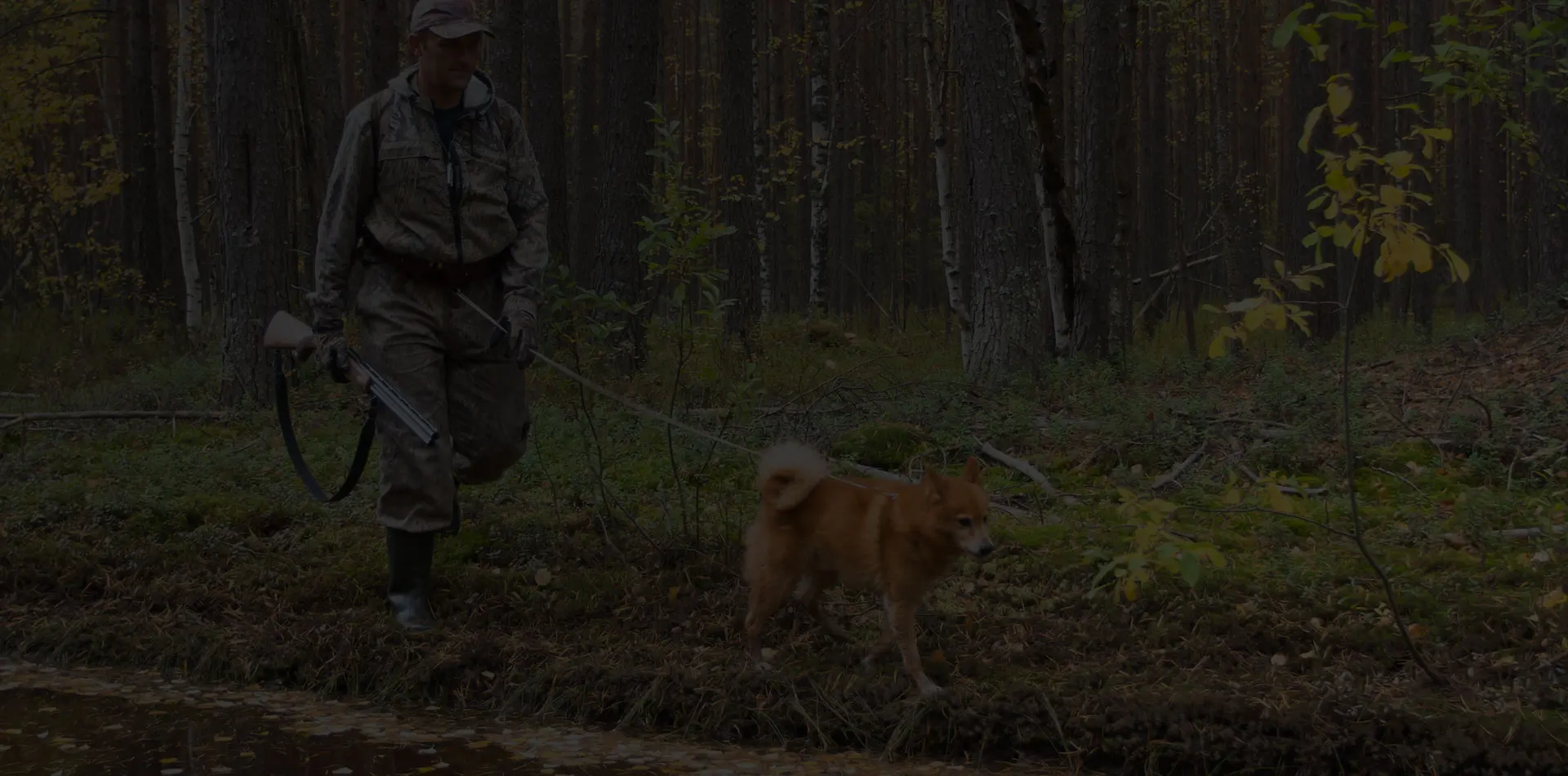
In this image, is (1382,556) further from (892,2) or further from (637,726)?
(892,2)

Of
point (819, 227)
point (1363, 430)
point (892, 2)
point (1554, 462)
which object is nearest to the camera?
point (1554, 462)

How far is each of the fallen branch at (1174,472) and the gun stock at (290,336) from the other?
4.70 m

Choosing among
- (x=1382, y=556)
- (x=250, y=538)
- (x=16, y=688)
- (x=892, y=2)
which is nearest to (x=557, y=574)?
(x=250, y=538)

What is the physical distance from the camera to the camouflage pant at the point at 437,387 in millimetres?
5773

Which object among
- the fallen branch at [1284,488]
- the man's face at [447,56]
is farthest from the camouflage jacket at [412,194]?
the fallen branch at [1284,488]

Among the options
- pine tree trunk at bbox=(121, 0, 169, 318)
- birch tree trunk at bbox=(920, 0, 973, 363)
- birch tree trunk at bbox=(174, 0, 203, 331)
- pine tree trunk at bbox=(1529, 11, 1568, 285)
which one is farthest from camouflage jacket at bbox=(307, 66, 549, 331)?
pine tree trunk at bbox=(121, 0, 169, 318)

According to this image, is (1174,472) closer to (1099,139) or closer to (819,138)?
(1099,139)

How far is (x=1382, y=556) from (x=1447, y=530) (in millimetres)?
516

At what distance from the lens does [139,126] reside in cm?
2105

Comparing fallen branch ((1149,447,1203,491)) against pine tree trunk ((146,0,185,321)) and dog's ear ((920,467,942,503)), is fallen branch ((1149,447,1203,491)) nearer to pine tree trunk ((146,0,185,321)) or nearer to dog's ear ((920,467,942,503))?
dog's ear ((920,467,942,503))

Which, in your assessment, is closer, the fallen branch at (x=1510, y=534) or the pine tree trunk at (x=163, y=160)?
the fallen branch at (x=1510, y=534)

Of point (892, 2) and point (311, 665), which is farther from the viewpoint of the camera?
point (892, 2)

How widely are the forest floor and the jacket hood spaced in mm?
1691

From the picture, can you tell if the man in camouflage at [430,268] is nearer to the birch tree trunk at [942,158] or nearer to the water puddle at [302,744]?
the water puddle at [302,744]
